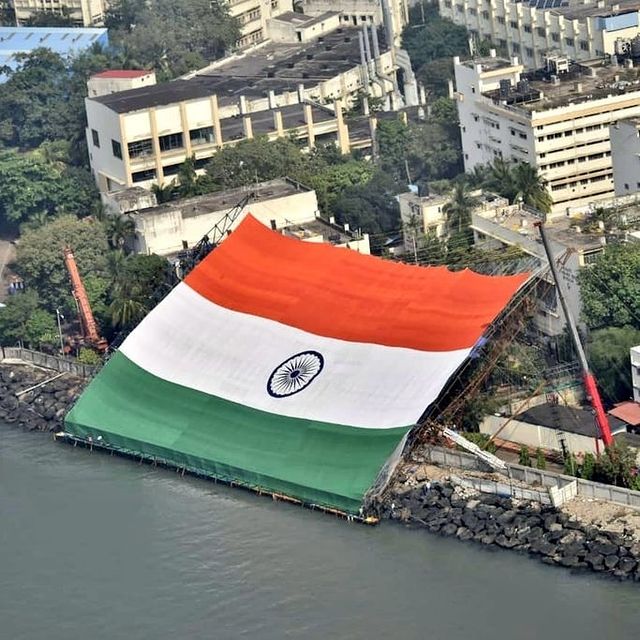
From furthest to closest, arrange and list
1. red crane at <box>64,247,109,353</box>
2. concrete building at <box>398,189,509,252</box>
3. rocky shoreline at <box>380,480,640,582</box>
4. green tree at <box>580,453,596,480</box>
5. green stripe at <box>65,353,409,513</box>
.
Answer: concrete building at <box>398,189,509,252</box>, red crane at <box>64,247,109,353</box>, green stripe at <box>65,353,409,513</box>, green tree at <box>580,453,596,480</box>, rocky shoreline at <box>380,480,640,582</box>

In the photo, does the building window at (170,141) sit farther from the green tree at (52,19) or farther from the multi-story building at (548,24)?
the green tree at (52,19)

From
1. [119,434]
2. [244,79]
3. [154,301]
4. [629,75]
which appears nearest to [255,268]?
[154,301]

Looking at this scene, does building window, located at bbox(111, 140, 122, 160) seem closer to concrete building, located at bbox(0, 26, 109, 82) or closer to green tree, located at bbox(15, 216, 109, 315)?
green tree, located at bbox(15, 216, 109, 315)

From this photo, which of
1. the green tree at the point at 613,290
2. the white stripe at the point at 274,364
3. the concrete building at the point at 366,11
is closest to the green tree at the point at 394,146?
the concrete building at the point at 366,11

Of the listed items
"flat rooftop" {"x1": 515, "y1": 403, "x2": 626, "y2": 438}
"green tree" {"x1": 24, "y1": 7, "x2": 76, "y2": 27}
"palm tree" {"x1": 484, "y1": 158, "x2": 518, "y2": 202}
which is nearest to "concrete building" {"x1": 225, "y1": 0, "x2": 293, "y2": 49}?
"green tree" {"x1": 24, "y1": 7, "x2": 76, "y2": 27}

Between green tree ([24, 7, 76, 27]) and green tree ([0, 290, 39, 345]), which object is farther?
green tree ([24, 7, 76, 27])
